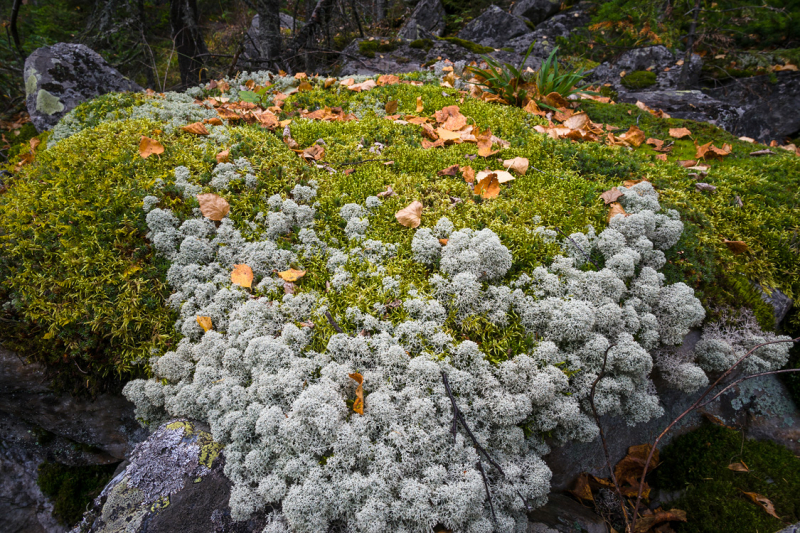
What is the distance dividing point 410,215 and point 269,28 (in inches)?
293

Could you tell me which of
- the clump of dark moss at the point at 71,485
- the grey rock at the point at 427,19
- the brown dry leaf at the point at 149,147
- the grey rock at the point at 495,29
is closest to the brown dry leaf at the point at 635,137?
the brown dry leaf at the point at 149,147

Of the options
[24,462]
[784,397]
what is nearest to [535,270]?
[784,397]

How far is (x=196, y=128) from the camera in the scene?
3895 millimetres

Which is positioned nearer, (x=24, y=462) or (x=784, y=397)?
(x=784, y=397)

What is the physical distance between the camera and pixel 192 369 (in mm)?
2420

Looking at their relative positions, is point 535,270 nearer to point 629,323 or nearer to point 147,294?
point 629,323

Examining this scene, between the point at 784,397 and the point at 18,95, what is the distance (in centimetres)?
1302

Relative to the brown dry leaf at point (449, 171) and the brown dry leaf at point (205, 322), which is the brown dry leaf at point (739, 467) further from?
the brown dry leaf at point (205, 322)

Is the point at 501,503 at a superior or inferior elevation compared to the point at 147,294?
inferior

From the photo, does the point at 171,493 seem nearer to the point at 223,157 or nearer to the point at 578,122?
the point at 223,157

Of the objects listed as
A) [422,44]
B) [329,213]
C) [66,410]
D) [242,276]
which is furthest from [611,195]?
[422,44]

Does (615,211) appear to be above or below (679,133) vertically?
above

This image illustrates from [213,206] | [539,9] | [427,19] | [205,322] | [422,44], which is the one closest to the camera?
[205,322]

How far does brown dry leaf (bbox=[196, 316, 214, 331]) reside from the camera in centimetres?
247
